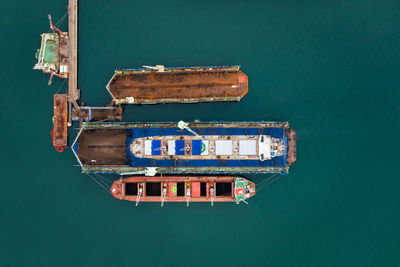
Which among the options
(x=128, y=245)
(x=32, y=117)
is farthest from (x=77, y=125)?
(x=128, y=245)

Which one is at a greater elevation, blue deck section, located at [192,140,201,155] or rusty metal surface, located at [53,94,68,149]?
rusty metal surface, located at [53,94,68,149]

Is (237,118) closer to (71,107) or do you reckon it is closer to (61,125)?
(71,107)

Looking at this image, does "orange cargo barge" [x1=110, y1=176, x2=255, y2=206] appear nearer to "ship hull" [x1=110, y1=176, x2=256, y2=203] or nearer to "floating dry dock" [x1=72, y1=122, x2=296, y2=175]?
"ship hull" [x1=110, y1=176, x2=256, y2=203]

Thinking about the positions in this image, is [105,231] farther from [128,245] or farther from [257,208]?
[257,208]

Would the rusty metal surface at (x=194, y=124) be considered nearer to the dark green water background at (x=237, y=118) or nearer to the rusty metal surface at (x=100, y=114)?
the rusty metal surface at (x=100, y=114)

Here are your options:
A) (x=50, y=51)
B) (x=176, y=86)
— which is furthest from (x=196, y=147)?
(x=50, y=51)

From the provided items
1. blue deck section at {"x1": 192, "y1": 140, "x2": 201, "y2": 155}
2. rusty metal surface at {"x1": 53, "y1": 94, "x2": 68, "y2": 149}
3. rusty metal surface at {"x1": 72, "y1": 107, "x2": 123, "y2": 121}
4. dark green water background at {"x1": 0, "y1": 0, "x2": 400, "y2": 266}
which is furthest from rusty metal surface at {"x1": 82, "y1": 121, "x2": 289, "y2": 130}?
rusty metal surface at {"x1": 53, "y1": 94, "x2": 68, "y2": 149}

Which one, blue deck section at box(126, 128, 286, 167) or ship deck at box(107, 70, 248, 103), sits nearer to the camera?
blue deck section at box(126, 128, 286, 167)
